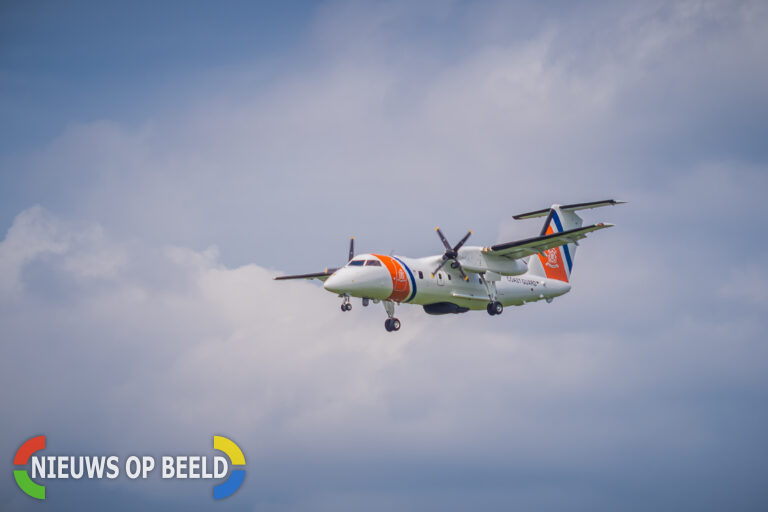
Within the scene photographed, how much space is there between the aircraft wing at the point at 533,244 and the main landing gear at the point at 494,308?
96.5 inches

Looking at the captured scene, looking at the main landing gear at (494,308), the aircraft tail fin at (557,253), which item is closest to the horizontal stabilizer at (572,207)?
the aircraft tail fin at (557,253)

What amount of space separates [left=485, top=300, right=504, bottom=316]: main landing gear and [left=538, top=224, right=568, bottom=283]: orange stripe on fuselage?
222 inches

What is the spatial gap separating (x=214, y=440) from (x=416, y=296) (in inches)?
541

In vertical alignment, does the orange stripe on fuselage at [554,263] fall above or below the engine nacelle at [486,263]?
above

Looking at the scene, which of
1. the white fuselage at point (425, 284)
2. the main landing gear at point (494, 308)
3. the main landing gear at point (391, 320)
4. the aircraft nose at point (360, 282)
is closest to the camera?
the aircraft nose at point (360, 282)

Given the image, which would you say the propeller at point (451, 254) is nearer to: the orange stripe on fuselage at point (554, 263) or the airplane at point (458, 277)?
→ the airplane at point (458, 277)

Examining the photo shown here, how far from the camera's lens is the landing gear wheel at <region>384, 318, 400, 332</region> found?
39625 millimetres

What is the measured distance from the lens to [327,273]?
42.3 metres

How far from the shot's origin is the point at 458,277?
40.3 meters

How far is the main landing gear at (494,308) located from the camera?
4153 centimetres

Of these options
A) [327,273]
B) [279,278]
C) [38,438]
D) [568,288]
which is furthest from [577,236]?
[38,438]

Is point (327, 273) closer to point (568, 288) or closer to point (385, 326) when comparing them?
point (385, 326)

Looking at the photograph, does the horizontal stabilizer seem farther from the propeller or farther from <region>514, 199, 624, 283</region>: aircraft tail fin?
the propeller

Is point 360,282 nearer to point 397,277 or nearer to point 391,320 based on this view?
point 397,277
